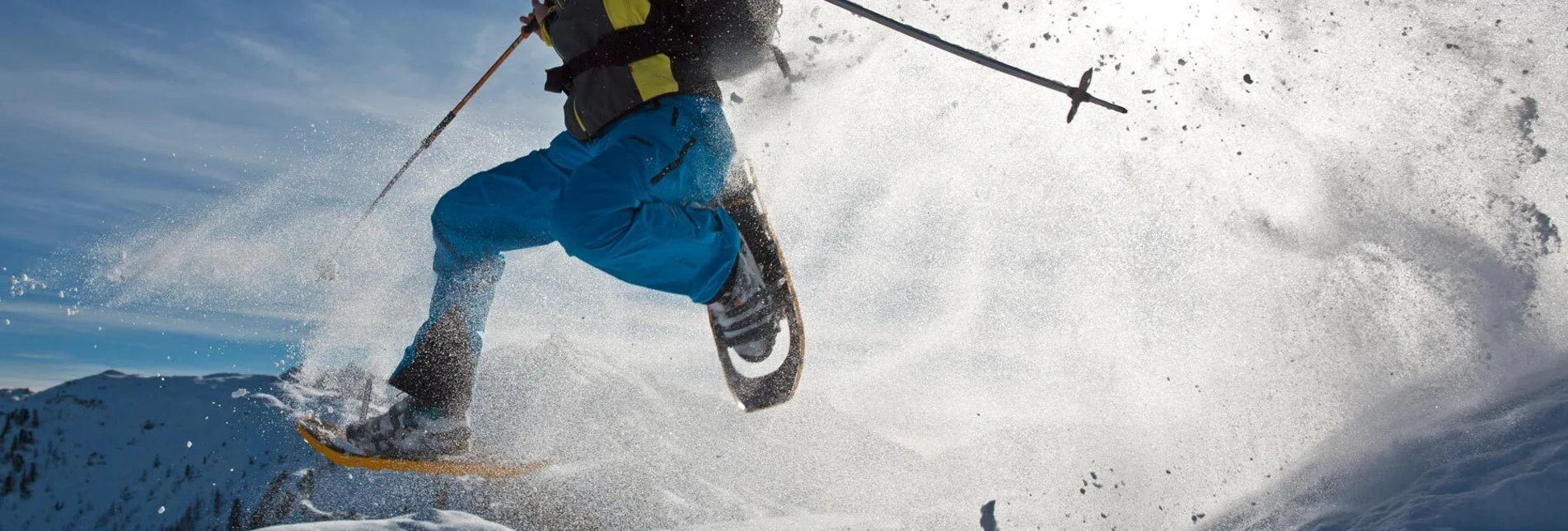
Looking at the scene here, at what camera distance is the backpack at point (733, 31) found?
11.8 ft

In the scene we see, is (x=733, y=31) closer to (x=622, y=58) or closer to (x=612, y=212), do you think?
(x=622, y=58)

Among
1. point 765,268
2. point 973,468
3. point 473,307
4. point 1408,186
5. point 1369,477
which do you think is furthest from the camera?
point 973,468

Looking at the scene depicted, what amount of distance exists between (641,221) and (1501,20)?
212 inches

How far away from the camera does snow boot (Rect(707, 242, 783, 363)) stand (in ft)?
12.7

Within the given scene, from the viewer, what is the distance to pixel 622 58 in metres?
3.49

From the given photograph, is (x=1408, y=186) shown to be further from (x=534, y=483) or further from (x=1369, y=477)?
(x=534, y=483)

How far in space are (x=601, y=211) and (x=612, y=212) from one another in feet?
0.13

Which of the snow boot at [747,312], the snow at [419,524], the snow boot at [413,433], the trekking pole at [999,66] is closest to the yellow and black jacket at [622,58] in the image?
the trekking pole at [999,66]

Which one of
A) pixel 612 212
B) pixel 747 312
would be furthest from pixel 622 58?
pixel 747 312

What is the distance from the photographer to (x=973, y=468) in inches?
248

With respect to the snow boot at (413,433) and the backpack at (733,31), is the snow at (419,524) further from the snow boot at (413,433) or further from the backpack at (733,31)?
the backpack at (733,31)

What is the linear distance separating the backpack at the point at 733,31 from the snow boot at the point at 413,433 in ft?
6.65

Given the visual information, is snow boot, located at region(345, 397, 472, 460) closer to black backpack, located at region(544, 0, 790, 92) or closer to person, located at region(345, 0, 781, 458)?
person, located at region(345, 0, 781, 458)

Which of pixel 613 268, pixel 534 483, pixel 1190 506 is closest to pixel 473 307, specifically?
pixel 613 268
